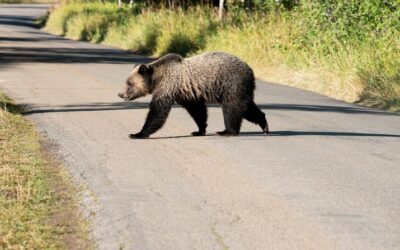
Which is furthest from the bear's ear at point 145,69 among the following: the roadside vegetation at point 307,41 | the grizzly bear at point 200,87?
the roadside vegetation at point 307,41

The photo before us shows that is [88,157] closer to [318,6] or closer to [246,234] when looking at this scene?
[246,234]

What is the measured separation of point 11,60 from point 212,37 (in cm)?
560

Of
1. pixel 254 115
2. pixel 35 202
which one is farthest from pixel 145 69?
pixel 35 202

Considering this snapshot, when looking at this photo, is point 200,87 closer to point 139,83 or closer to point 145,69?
point 145,69

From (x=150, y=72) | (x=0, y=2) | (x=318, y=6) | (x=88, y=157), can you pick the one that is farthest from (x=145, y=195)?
(x=0, y=2)

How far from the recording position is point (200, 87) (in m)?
12.0

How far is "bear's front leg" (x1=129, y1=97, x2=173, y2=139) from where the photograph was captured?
12.0 m

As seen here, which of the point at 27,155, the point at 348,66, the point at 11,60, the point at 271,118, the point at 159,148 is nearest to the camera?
the point at 27,155

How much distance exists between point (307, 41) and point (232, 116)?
37.0 ft

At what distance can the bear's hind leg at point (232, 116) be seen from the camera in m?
12.0

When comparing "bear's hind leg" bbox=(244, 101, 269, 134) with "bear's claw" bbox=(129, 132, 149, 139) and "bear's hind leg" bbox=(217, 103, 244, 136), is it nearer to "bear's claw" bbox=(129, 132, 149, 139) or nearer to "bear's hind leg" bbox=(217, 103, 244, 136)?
"bear's hind leg" bbox=(217, 103, 244, 136)

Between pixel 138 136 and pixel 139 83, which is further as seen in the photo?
pixel 139 83

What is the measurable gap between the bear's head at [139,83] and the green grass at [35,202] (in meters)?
1.38

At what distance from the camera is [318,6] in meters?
22.4
